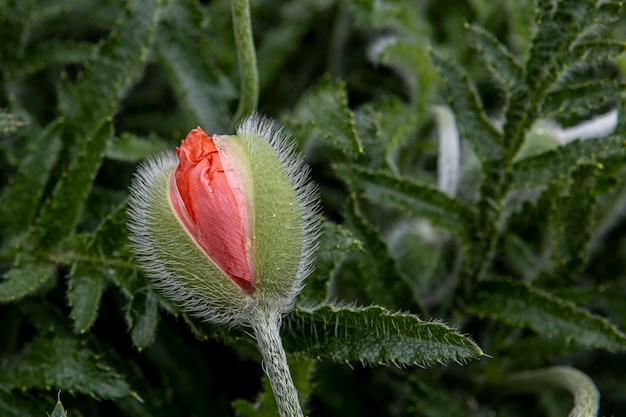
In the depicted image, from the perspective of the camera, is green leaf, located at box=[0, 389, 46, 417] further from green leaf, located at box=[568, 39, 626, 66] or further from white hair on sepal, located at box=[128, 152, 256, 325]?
green leaf, located at box=[568, 39, 626, 66]

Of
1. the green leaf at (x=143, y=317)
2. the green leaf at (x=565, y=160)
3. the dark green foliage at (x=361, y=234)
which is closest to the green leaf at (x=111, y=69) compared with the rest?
the dark green foliage at (x=361, y=234)

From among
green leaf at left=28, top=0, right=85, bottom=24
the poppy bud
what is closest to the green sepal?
the poppy bud

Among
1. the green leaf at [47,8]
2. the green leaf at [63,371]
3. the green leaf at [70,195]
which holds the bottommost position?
the green leaf at [63,371]

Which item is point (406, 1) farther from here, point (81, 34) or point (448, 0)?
point (81, 34)

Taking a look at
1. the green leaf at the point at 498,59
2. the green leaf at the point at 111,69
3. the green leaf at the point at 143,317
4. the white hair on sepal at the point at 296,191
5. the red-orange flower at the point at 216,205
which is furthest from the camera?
the green leaf at the point at 111,69

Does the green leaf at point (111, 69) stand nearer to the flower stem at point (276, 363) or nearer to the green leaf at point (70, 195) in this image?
the green leaf at point (70, 195)

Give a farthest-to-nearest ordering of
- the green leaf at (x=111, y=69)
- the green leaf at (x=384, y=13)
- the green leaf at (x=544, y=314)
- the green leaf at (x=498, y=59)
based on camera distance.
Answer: the green leaf at (x=384, y=13) → the green leaf at (x=111, y=69) → the green leaf at (x=498, y=59) → the green leaf at (x=544, y=314)
